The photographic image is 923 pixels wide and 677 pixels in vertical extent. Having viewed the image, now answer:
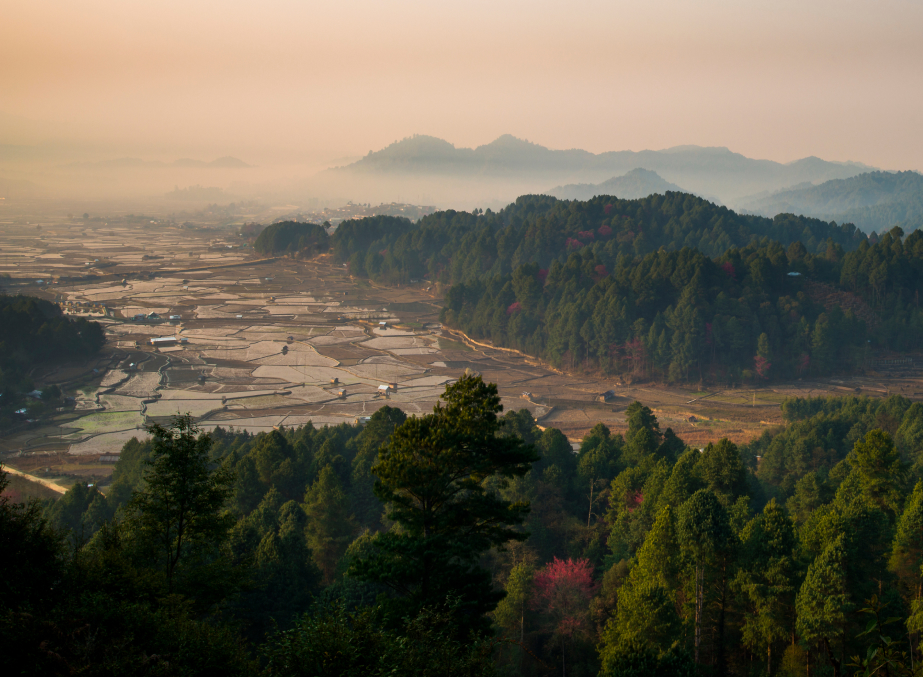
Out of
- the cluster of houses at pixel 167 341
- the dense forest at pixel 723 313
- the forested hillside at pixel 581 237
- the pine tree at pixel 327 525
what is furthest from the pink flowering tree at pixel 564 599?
the forested hillside at pixel 581 237

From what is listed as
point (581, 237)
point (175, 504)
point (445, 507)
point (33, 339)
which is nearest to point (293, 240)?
point (581, 237)

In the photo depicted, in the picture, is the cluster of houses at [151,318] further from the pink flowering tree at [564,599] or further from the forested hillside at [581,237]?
the pink flowering tree at [564,599]

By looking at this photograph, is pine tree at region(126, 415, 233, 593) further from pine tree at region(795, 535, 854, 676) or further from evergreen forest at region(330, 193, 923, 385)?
evergreen forest at region(330, 193, 923, 385)

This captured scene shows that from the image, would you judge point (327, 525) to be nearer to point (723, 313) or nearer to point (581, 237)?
point (723, 313)

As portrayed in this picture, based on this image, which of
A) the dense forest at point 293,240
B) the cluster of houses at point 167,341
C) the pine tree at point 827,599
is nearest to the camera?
the pine tree at point 827,599

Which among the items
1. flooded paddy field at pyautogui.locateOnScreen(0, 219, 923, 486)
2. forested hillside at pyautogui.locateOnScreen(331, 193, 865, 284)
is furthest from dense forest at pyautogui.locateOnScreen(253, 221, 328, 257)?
flooded paddy field at pyautogui.locateOnScreen(0, 219, 923, 486)
